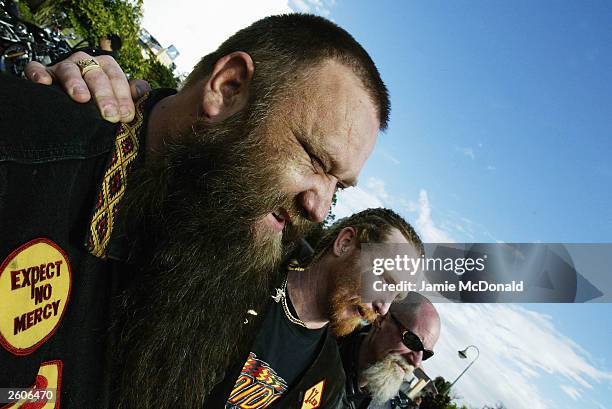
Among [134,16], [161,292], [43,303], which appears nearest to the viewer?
[43,303]

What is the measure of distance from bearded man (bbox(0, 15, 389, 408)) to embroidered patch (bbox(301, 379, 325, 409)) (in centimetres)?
126

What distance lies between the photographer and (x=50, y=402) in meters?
1.44

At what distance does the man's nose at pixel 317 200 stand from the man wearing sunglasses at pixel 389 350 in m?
3.04

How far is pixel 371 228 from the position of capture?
4.18 meters

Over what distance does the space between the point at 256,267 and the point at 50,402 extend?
3.38 ft

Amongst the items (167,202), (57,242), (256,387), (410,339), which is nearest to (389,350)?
(410,339)

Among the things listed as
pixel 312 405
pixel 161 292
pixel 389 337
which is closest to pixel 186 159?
pixel 161 292

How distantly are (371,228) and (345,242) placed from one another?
329 mm

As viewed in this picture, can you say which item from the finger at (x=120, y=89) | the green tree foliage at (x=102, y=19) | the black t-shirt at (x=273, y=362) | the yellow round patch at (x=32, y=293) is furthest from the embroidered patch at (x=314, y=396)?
the green tree foliage at (x=102, y=19)

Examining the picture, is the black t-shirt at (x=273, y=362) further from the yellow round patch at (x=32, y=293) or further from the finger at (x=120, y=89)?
the finger at (x=120, y=89)

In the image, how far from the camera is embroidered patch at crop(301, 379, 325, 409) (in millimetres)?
3184

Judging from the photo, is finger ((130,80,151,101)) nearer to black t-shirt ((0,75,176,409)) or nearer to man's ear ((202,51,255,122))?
black t-shirt ((0,75,176,409))

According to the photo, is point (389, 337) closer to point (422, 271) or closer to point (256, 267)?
point (422, 271)

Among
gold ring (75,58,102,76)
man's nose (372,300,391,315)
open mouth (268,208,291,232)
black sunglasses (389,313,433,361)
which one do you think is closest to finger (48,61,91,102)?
gold ring (75,58,102,76)
